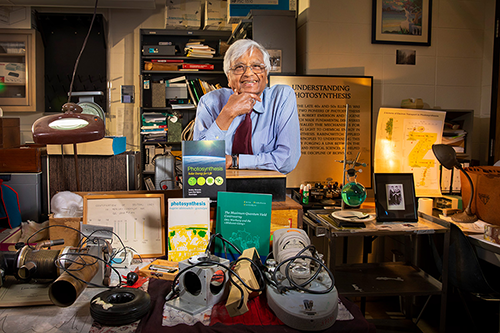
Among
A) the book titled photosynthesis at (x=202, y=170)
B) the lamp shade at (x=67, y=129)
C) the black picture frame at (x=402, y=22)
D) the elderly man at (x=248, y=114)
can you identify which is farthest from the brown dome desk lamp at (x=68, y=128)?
the black picture frame at (x=402, y=22)

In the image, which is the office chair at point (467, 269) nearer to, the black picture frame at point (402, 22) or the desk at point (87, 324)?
the desk at point (87, 324)

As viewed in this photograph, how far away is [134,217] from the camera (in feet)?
4.60

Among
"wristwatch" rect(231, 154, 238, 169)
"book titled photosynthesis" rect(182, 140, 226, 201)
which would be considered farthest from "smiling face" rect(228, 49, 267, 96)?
"book titled photosynthesis" rect(182, 140, 226, 201)

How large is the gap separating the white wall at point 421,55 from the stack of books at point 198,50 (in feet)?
4.48

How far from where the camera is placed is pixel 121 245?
4.50ft

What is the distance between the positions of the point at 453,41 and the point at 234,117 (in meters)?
2.12

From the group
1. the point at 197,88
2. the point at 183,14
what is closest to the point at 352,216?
the point at 197,88

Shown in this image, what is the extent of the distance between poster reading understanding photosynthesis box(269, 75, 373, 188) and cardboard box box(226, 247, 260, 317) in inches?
66.7

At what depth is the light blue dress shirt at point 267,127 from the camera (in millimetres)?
2428

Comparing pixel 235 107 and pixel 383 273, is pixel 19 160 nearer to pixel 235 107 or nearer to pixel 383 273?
pixel 235 107

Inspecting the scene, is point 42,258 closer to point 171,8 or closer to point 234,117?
point 234,117

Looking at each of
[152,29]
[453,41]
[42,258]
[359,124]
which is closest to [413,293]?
[359,124]

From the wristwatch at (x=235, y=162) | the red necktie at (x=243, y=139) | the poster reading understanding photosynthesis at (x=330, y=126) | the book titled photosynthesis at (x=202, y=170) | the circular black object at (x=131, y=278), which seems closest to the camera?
the circular black object at (x=131, y=278)

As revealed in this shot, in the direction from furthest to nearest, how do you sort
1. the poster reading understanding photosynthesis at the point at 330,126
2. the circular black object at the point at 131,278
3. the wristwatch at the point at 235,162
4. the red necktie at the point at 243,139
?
the poster reading understanding photosynthesis at the point at 330,126 < the red necktie at the point at 243,139 < the wristwatch at the point at 235,162 < the circular black object at the point at 131,278
